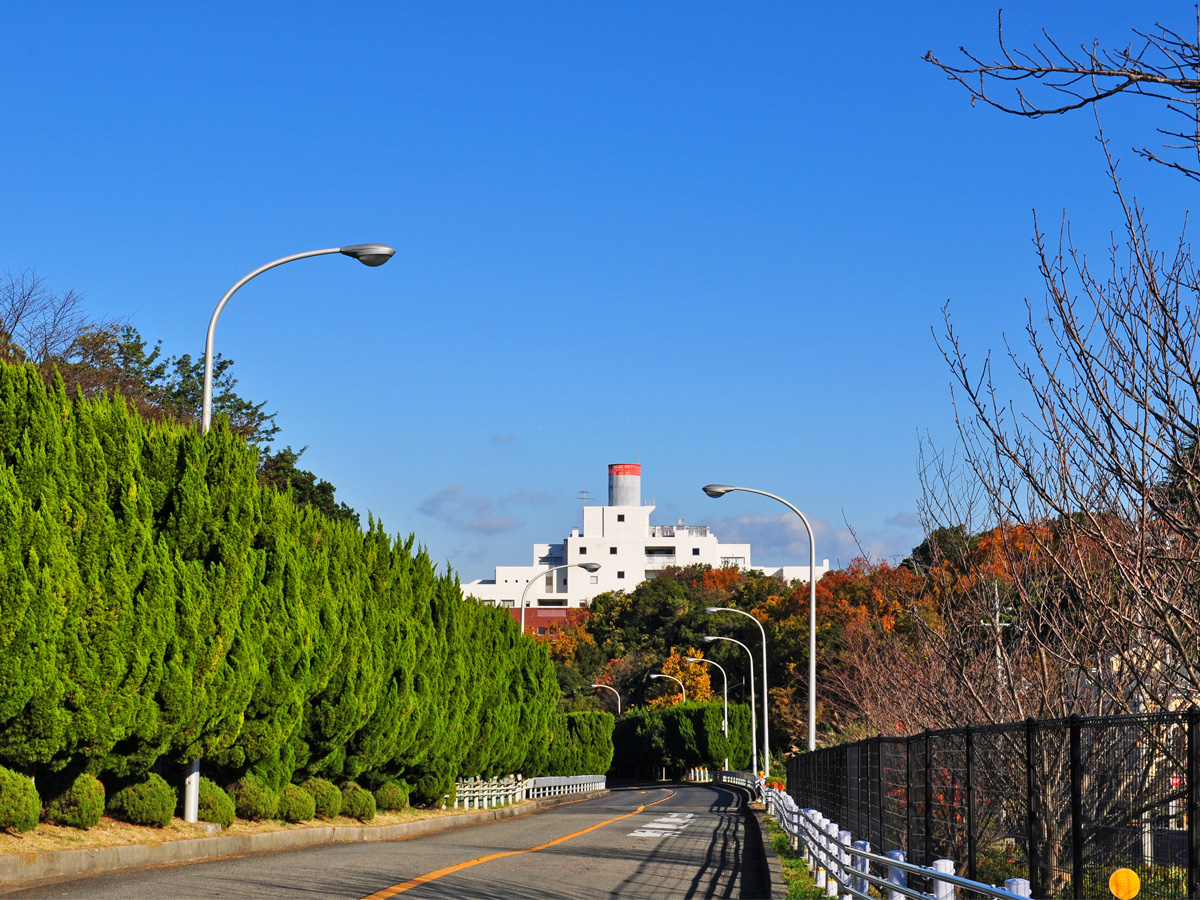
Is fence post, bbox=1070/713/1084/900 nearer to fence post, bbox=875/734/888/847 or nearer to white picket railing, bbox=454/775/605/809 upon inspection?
fence post, bbox=875/734/888/847

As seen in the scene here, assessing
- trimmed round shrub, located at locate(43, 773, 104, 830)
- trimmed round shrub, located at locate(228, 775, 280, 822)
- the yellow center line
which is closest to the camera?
the yellow center line

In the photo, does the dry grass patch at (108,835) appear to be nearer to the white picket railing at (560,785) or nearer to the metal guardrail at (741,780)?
the white picket railing at (560,785)

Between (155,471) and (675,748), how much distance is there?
68.5 m

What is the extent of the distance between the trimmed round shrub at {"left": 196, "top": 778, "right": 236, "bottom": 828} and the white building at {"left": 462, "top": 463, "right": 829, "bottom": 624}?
124 metres

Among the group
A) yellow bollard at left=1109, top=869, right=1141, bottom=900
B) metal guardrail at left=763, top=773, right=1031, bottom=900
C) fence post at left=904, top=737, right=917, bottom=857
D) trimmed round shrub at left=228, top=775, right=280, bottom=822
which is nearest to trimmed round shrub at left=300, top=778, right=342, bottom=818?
trimmed round shrub at left=228, top=775, right=280, bottom=822

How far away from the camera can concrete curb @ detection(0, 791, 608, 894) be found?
40.9ft

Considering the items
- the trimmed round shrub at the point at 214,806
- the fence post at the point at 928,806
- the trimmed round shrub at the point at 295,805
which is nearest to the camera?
the fence post at the point at 928,806

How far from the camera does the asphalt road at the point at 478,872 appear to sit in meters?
12.0

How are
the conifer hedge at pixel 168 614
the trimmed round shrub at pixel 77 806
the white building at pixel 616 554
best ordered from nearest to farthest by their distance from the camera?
the conifer hedge at pixel 168 614 < the trimmed round shrub at pixel 77 806 < the white building at pixel 616 554

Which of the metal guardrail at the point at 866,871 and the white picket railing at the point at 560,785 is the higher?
the metal guardrail at the point at 866,871

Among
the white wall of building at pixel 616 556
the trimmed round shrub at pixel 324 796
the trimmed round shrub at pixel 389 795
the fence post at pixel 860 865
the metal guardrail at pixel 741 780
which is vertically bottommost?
the metal guardrail at pixel 741 780

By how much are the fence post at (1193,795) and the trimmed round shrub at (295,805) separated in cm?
1695

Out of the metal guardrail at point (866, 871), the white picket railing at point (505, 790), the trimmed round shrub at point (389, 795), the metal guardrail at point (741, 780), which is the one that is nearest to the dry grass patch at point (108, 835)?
the trimmed round shrub at point (389, 795)

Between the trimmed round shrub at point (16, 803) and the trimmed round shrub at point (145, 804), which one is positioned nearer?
the trimmed round shrub at point (16, 803)
